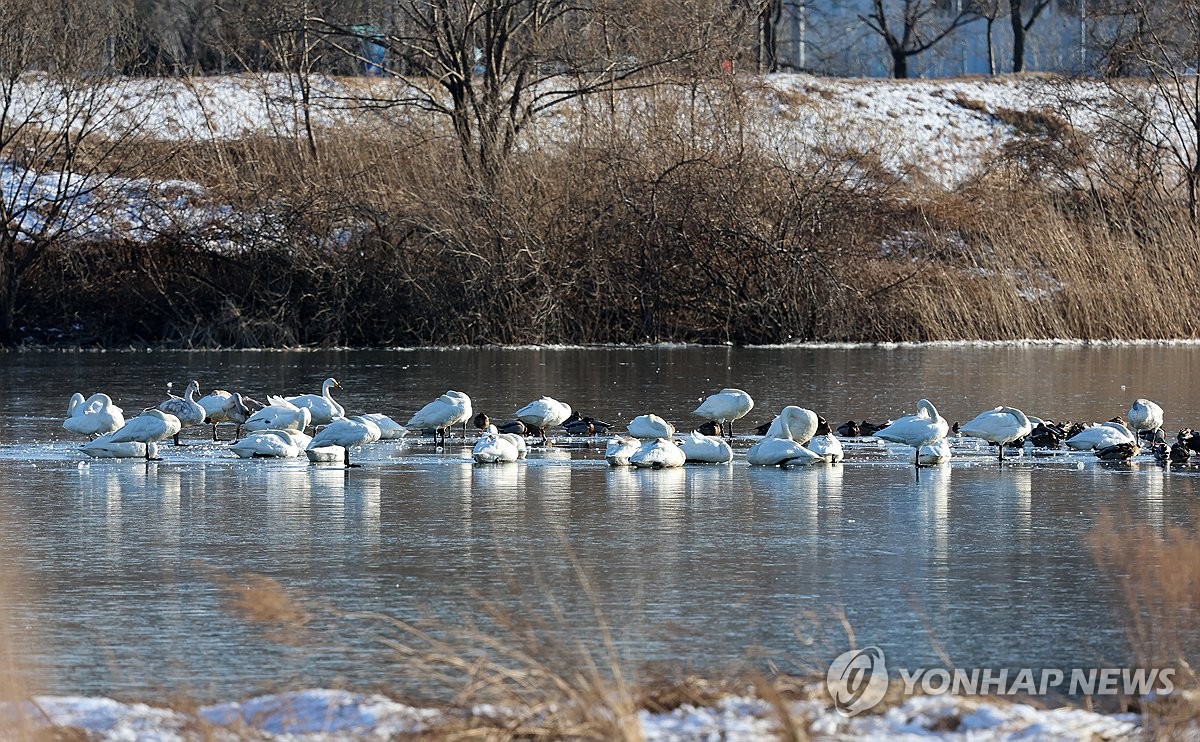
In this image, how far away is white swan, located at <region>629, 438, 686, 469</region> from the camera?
941 cm

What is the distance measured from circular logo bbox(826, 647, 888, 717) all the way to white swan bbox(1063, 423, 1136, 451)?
215 inches

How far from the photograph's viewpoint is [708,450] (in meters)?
9.67

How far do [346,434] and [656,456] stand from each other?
1.84 m

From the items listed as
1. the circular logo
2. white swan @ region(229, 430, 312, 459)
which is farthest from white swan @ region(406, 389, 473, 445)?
the circular logo

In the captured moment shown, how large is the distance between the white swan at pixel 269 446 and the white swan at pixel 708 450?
2.33 m

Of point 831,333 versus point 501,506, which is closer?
point 501,506

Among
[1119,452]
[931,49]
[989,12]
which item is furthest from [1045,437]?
[931,49]

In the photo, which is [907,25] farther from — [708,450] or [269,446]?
[269,446]

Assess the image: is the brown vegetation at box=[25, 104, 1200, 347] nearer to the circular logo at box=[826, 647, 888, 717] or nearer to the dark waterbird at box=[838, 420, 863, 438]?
the dark waterbird at box=[838, 420, 863, 438]

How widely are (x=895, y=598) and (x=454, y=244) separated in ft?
57.8

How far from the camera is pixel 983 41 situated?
2660 inches

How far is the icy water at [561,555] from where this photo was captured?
4.77m

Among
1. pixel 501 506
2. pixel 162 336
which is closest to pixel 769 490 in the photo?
pixel 501 506

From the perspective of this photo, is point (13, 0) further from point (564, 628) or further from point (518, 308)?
point (564, 628)
